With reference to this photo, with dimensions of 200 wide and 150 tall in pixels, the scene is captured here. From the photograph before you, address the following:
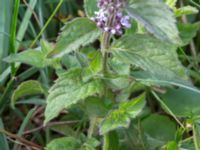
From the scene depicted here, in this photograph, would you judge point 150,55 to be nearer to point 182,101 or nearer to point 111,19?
point 111,19

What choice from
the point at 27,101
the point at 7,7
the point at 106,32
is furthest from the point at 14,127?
the point at 106,32

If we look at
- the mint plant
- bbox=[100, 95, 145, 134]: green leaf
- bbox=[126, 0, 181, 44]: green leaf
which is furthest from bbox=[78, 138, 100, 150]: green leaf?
bbox=[126, 0, 181, 44]: green leaf

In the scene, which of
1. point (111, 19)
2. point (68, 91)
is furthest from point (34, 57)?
point (111, 19)

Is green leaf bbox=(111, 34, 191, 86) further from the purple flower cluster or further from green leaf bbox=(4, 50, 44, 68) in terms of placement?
green leaf bbox=(4, 50, 44, 68)

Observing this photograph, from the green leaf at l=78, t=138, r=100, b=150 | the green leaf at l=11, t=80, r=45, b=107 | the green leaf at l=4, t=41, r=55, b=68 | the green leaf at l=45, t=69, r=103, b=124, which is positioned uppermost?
the green leaf at l=4, t=41, r=55, b=68

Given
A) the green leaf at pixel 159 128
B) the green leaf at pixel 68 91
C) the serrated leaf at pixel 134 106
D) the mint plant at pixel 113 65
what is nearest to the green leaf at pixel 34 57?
the mint plant at pixel 113 65
